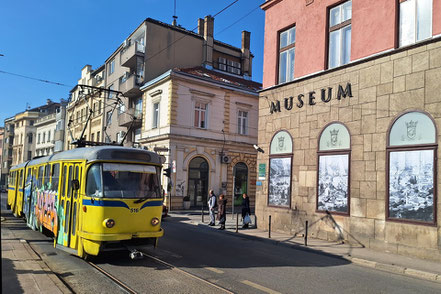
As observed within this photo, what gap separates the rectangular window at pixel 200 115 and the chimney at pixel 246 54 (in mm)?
12534

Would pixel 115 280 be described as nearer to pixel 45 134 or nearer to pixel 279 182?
pixel 279 182

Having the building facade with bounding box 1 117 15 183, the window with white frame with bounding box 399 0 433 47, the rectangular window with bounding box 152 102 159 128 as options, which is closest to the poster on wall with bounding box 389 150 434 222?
the window with white frame with bounding box 399 0 433 47

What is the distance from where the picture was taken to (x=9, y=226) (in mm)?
14648

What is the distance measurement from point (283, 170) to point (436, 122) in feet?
20.8

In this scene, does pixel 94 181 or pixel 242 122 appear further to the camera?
pixel 242 122

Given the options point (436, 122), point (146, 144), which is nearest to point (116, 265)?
point (436, 122)

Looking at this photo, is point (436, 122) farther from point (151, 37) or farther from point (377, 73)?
point (151, 37)

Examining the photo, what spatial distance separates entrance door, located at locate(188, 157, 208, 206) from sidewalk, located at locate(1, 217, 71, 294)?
58.7 feet

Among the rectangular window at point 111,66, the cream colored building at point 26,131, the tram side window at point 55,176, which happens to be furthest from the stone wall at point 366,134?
the cream colored building at point 26,131

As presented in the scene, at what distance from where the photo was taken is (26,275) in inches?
263

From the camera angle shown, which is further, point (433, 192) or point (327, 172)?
point (327, 172)

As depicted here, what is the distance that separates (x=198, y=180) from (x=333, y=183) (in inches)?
613

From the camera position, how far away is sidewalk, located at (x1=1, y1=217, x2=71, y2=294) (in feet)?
19.3

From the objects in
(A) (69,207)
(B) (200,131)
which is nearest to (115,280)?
(A) (69,207)
